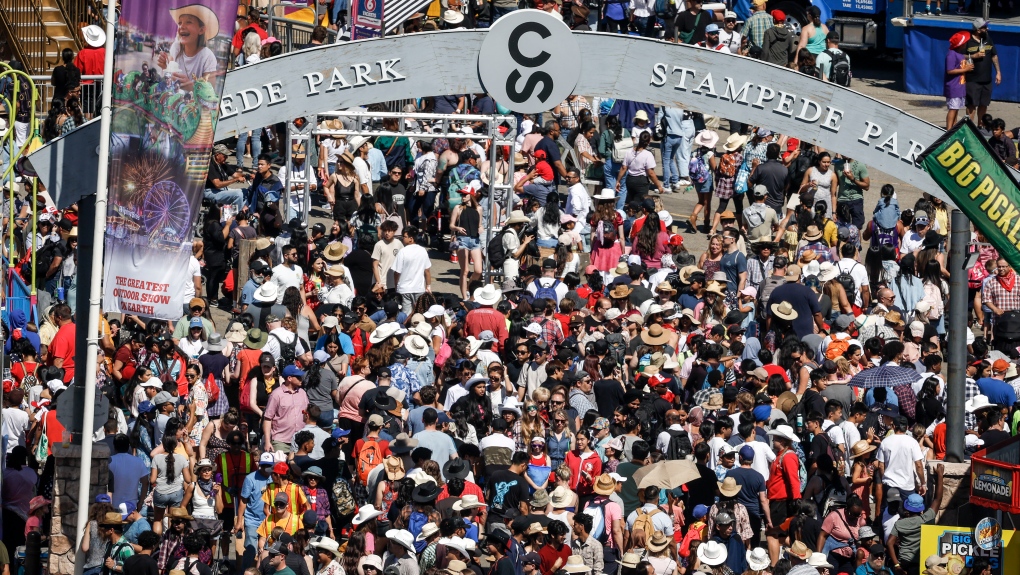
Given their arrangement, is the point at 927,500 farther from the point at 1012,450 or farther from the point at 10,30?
the point at 10,30

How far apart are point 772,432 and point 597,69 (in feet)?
12.2

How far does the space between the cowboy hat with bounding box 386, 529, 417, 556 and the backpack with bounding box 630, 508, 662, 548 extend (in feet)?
6.36

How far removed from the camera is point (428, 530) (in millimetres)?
15445

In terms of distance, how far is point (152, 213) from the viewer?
13602mm

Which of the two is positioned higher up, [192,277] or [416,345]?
[192,277]

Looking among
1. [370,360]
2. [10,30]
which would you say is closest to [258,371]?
[370,360]

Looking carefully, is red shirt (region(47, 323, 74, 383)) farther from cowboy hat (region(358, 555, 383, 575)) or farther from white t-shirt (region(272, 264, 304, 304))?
cowboy hat (region(358, 555, 383, 575))

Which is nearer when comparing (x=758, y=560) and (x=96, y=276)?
(x=96, y=276)

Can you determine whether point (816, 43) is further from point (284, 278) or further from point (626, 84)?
point (626, 84)

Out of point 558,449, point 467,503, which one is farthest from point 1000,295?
point 467,503

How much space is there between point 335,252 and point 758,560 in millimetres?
8088

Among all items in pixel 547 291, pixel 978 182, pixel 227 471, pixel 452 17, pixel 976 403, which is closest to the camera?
pixel 978 182

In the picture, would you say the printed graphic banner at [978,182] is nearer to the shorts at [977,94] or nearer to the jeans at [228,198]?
the jeans at [228,198]

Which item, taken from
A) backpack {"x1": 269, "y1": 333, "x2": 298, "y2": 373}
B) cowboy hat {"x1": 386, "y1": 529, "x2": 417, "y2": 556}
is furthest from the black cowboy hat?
backpack {"x1": 269, "y1": 333, "x2": 298, "y2": 373}
